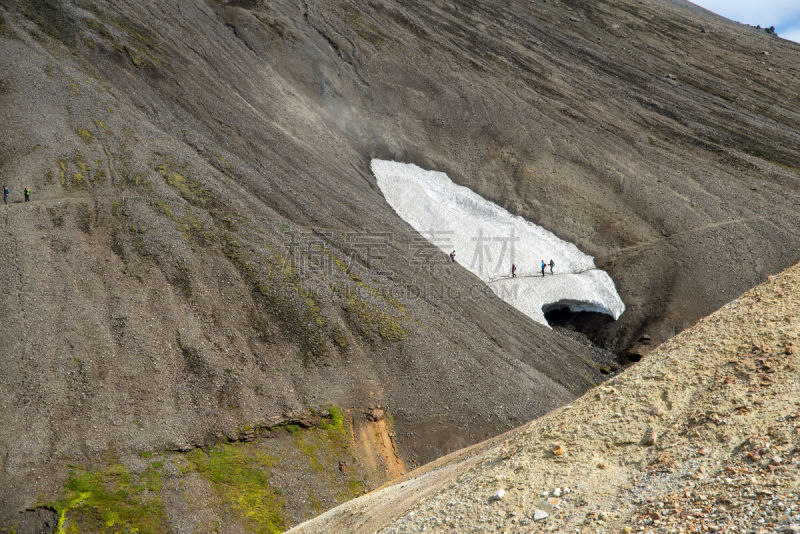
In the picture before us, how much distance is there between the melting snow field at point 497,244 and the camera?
38.0 m

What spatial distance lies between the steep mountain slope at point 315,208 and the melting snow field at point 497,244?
1.49 m

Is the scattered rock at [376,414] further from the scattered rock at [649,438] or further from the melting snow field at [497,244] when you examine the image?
the scattered rock at [649,438]

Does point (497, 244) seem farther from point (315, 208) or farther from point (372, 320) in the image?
point (372, 320)

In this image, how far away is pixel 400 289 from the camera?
30797 millimetres

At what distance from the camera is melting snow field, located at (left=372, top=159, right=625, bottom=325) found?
38.0 m

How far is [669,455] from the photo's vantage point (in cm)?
1059

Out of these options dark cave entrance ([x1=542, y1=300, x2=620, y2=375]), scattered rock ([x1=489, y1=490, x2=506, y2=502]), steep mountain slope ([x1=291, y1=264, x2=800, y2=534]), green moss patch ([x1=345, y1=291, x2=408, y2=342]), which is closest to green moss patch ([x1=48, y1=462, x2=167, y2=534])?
steep mountain slope ([x1=291, y1=264, x2=800, y2=534])

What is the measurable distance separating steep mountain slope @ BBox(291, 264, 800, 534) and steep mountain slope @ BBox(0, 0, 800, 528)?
39.0 ft

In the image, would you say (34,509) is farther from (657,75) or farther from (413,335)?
(657,75)

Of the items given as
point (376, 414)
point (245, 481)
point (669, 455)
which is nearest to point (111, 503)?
point (245, 481)

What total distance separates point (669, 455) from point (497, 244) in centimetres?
3058

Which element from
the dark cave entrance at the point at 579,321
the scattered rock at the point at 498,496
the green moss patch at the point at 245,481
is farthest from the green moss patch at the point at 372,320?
the scattered rock at the point at 498,496

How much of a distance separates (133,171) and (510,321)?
22078 mm

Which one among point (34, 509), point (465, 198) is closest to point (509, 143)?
point (465, 198)
